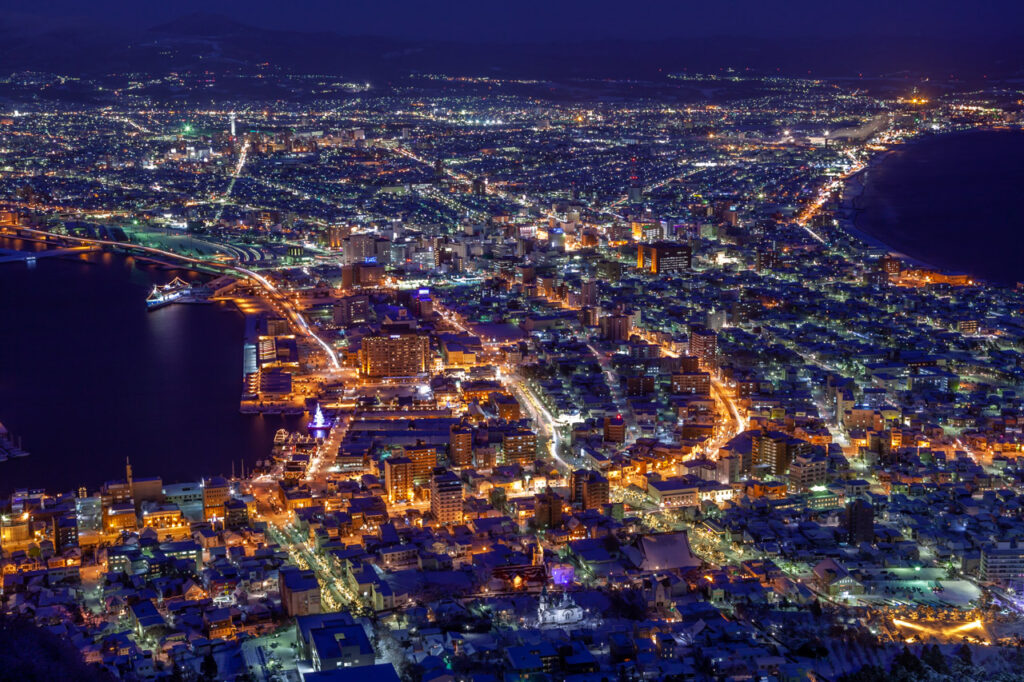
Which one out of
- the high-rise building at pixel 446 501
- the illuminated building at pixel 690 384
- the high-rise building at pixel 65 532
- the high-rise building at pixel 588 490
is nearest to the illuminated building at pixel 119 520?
the high-rise building at pixel 65 532

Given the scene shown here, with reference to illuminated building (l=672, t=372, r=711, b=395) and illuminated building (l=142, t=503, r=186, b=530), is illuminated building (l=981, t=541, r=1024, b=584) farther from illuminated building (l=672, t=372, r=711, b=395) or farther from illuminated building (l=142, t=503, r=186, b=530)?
illuminated building (l=142, t=503, r=186, b=530)

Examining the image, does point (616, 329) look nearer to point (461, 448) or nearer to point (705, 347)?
point (705, 347)

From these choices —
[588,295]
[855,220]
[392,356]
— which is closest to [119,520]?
[392,356]

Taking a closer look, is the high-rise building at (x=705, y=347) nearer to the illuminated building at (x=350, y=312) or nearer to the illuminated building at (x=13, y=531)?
the illuminated building at (x=350, y=312)

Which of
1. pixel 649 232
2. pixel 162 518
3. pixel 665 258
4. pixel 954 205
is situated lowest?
pixel 162 518

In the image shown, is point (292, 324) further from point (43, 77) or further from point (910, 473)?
point (43, 77)

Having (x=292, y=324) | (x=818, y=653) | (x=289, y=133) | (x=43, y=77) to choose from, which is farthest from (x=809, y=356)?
(x=43, y=77)
